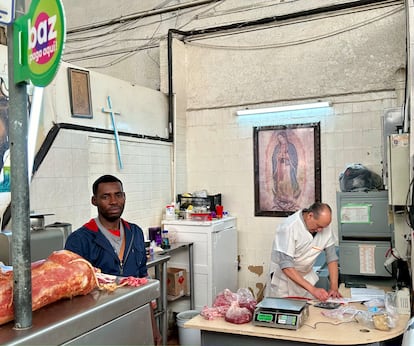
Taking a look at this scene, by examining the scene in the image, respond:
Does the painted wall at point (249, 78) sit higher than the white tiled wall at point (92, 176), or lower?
higher

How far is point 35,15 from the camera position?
36.3 inches

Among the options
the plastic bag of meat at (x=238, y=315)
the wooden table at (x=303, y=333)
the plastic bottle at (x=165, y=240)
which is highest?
the plastic bottle at (x=165, y=240)

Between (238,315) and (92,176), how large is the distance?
2.24 m

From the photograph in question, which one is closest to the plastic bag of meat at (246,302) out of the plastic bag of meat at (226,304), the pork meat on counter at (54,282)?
the plastic bag of meat at (226,304)

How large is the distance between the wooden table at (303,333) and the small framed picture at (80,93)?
235cm

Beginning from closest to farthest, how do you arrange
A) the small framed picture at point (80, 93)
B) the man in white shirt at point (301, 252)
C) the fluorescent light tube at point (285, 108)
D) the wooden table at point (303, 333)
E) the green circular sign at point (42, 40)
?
the green circular sign at point (42, 40) < the wooden table at point (303, 333) < the man in white shirt at point (301, 252) < the small framed picture at point (80, 93) < the fluorescent light tube at point (285, 108)

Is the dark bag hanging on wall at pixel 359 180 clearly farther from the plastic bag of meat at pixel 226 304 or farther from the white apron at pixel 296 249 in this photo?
the plastic bag of meat at pixel 226 304

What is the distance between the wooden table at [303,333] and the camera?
262 cm

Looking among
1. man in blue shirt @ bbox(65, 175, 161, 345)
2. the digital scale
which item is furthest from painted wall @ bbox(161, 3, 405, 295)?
man in blue shirt @ bbox(65, 175, 161, 345)

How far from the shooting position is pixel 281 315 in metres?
2.78

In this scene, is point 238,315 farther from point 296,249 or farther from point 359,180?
point 359,180

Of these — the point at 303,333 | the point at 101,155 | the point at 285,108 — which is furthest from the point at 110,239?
the point at 285,108

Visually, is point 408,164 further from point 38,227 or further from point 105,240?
point 38,227

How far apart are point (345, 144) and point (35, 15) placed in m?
4.62
